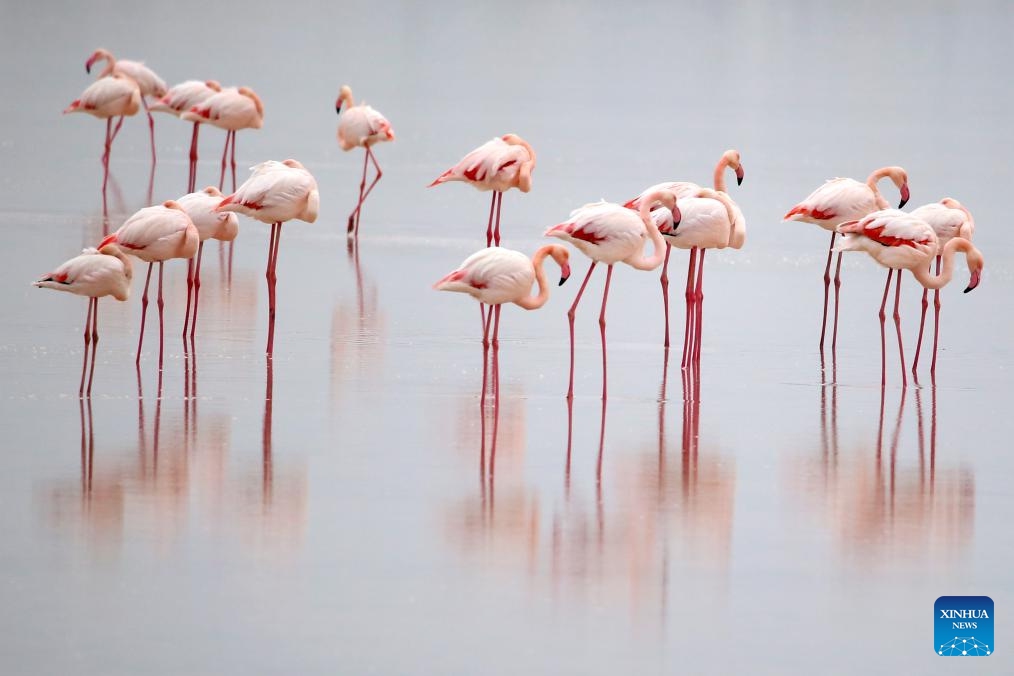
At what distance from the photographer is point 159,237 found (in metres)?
8.84

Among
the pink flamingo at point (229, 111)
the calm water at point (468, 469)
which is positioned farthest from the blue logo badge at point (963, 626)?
the pink flamingo at point (229, 111)

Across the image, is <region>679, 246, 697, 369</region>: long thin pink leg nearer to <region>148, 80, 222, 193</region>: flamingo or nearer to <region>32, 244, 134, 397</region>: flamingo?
<region>32, 244, 134, 397</region>: flamingo

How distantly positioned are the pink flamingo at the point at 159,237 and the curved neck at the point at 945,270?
3.96 m

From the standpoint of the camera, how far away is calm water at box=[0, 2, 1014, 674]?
5.34 m

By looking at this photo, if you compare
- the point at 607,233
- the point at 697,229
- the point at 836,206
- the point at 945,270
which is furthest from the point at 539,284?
the point at 836,206

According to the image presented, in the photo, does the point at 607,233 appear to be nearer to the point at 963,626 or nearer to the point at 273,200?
the point at 273,200

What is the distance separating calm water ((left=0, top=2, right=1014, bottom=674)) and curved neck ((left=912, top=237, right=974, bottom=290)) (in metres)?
0.58

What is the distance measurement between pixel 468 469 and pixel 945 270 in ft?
12.0

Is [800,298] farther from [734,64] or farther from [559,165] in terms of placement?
[734,64]

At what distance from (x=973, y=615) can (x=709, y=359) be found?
4.24m

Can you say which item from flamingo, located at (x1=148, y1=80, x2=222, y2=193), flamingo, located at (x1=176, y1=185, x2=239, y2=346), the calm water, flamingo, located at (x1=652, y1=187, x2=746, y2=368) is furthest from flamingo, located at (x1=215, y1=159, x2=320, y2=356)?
flamingo, located at (x1=148, y1=80, x2=222, y2=193)

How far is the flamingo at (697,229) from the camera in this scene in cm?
957

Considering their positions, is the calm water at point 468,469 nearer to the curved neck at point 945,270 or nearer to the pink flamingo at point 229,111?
the curved neck at point 945,270

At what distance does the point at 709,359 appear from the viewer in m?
9.82
